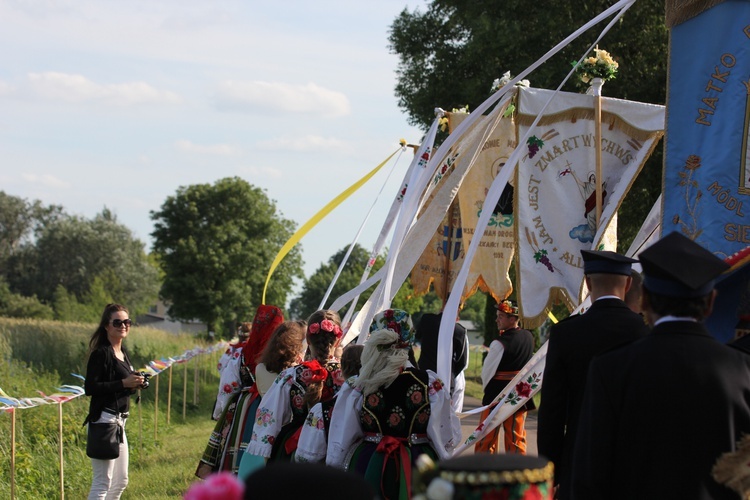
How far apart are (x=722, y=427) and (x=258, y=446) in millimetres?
3571

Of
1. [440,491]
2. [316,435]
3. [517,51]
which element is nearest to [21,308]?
[517,51]

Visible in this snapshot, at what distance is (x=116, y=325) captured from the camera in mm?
7184

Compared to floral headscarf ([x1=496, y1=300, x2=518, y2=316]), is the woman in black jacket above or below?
below

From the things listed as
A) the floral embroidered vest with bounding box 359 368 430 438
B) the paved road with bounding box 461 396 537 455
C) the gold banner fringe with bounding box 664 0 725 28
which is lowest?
the paved road with bounding box 461 396 537 455

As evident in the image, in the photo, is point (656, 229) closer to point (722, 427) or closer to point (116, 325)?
point (722, 427)

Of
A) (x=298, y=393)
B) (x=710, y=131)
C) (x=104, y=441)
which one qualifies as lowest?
(x=104, y=441)

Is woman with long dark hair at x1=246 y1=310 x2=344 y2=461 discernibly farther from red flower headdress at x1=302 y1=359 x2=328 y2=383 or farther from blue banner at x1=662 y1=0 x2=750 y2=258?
blue banner at x1=662 y1=0 x2=750 y2=258

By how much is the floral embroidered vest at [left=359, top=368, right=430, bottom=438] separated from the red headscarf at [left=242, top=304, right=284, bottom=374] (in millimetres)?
2621

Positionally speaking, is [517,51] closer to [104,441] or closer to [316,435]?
[104,441]

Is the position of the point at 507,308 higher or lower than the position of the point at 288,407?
higher

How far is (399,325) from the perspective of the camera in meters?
5.23

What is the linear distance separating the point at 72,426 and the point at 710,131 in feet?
28.7

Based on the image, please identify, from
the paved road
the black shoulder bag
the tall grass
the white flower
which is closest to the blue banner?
the white flower

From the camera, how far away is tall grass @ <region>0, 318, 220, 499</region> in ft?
31.3
